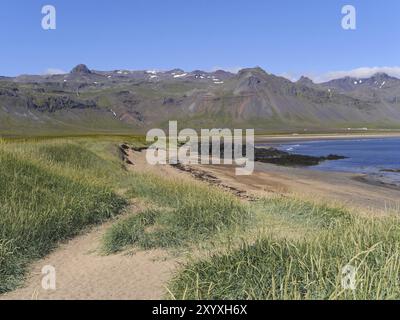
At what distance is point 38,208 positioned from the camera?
11805 millimetres

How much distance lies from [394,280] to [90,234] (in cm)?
840

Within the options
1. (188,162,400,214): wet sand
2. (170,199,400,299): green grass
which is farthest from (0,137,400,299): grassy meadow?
(188,162,400,214): wet sand

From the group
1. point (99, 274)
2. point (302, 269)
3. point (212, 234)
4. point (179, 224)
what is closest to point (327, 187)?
point (179, 224)

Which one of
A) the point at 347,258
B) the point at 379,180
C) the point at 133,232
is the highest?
the point at 347,258

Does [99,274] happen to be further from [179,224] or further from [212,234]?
[179,224]

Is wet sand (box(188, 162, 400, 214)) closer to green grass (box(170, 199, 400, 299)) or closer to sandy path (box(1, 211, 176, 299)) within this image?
sandy path (box(1, 211, 176, 299))

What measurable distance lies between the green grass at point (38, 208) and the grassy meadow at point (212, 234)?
3cm

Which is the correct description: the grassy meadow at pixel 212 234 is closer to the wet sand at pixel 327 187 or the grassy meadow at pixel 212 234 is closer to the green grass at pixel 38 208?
the green grass at pixel 38 208

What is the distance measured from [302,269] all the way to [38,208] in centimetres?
766

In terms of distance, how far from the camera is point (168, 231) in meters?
11.2

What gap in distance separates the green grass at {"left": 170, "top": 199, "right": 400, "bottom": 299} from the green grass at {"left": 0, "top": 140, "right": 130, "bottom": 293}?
3.81 meters
